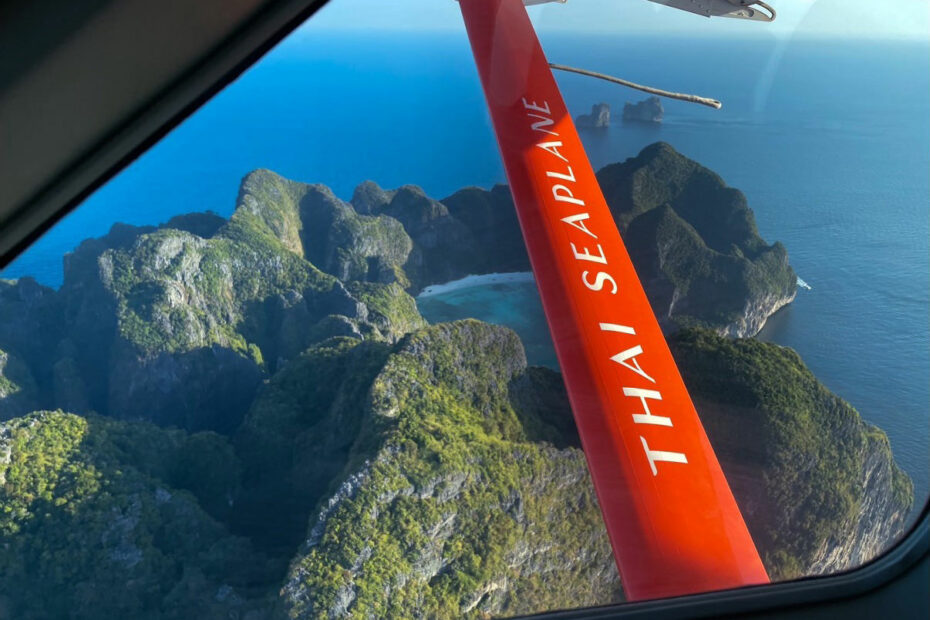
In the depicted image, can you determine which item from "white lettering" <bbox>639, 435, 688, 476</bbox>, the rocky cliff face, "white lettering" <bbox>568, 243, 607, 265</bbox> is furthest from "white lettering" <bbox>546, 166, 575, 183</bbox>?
A: "white lettering" <bbox>639, 435, 688, 476</bbox>

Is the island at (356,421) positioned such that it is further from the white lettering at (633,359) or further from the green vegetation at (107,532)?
the white lettering at (633,359)

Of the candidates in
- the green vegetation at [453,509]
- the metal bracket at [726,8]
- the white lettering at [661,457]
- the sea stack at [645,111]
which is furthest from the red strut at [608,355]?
the metal bracket at [726,8]

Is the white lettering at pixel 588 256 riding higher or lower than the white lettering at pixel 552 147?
lower

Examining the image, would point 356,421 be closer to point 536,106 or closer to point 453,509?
point 453,509

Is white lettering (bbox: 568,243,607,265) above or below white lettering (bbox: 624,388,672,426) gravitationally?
above

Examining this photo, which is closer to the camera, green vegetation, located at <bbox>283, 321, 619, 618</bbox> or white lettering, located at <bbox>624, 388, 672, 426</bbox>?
green vegetation, located at <bbox>283, 321, 619, 618</bbox>

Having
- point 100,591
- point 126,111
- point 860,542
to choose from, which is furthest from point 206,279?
point 860,542

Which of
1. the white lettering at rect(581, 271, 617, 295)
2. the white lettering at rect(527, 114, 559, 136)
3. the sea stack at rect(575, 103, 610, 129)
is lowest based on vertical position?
the white lettering at rect(581, 271, 617, 295)

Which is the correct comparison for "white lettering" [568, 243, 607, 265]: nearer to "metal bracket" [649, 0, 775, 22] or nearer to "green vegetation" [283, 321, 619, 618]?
"green vegetation" [283, 321, 619, 618]
